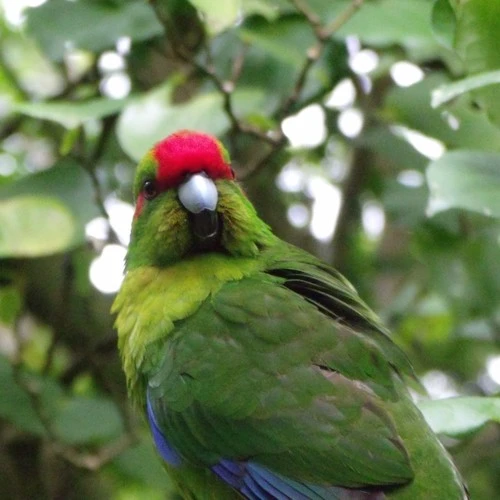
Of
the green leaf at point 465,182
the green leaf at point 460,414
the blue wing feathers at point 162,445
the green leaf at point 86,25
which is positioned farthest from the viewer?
the green leaf at point 86,25

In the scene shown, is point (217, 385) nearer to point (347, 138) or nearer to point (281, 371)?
point (281, 371)

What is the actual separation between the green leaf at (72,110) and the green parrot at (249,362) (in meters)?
0.14

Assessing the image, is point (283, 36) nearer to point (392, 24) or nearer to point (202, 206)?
point (392, 24)

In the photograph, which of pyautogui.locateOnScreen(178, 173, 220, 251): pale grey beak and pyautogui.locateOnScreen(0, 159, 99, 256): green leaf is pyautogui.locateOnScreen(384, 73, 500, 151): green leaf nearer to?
pyautogui.locateOnScreen(178, 173, 220, 251): pale grey beak

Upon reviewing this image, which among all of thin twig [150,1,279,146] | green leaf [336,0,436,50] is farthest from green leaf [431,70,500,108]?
thin twig [150,1,279,146]

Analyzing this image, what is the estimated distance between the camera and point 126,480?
Result: 2.21 meters

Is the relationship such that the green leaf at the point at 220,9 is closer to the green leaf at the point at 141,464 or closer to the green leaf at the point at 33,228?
the green leaf at the point at 33,228

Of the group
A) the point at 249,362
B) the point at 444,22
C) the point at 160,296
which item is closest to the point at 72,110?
the point at 160,296

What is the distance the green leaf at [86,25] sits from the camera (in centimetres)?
181

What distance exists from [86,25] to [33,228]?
457 mm

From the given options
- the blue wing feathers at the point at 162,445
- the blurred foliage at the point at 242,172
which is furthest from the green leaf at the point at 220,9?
the blue wing feathers at the point at 162,445

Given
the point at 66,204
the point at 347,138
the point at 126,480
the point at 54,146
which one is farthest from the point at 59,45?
the point at 126,480

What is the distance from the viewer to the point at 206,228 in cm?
154

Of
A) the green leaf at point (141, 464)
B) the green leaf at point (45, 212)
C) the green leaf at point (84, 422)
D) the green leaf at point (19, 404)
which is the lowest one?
the green leaf at point (141, 464)
